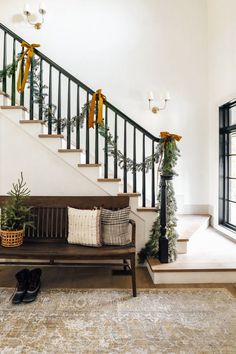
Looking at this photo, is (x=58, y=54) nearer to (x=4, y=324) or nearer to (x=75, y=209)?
(x=75, y=209)

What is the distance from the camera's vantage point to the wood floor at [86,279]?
8.83ft

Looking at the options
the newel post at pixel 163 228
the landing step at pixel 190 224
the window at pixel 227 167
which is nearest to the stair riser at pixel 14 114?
the newel post at pixel 163 228

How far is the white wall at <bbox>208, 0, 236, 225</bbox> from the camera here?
3.77 metres

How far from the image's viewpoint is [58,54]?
4.68 meters

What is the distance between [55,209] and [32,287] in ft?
2.89

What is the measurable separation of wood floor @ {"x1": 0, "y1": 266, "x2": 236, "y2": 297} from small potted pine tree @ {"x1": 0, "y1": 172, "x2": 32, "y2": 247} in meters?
0.50

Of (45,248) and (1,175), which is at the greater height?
(1,175)

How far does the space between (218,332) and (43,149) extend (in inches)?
104

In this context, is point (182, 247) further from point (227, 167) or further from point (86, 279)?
point (227, 167)

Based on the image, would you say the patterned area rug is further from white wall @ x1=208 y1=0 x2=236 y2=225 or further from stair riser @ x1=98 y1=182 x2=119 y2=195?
white wall @ x1=208 y1=0 x2=236 y2=225

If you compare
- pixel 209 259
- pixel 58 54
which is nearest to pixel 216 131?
pixel 209 259

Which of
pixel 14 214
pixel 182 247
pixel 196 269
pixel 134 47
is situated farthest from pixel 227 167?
pixel 14 214

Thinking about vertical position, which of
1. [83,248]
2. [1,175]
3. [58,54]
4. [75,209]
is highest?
[58,54]

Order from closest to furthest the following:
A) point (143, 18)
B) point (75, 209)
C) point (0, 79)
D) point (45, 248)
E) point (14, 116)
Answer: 1. point (45, 248)
2. point (75, 209)
3. point (14, 116)
4. point (0, 79)
5. point (143, 18)
